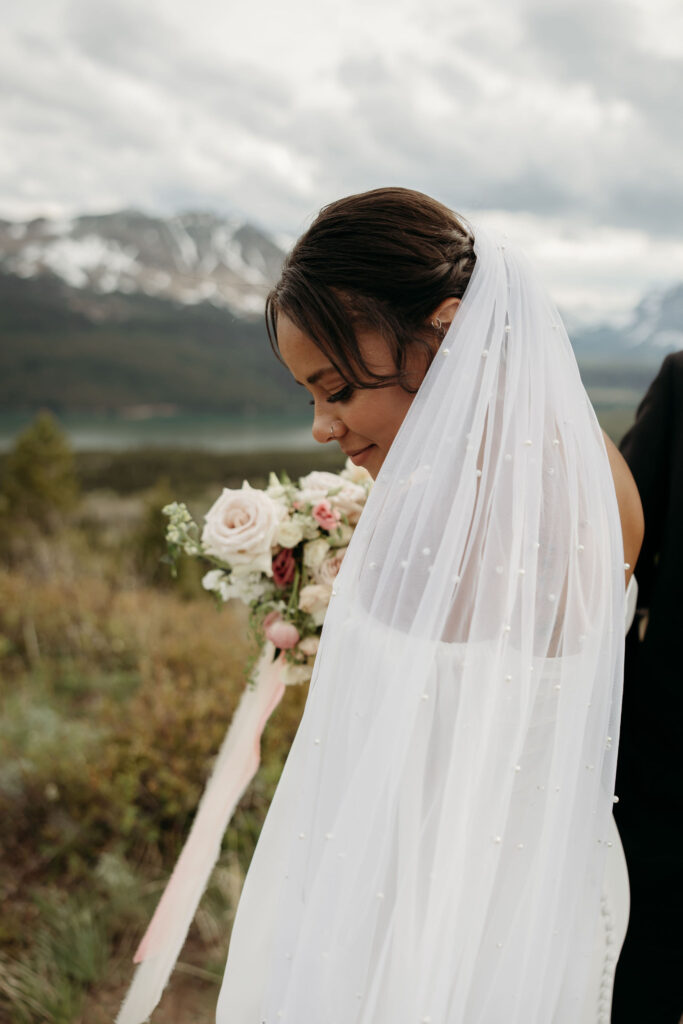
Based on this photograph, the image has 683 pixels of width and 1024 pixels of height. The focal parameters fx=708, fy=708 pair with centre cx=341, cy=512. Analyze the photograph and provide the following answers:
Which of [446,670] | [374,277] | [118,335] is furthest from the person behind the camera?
[118,335]

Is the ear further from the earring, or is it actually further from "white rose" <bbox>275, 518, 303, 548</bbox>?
"white rose" <bbox>275, 518, 303, 548</bbox>

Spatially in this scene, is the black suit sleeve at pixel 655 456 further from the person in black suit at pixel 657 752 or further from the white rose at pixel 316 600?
the white rose at pixel 316 600

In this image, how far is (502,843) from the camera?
4.46ft

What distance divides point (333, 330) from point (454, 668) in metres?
0.74

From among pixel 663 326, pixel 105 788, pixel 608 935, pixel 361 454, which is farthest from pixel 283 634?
pixel 663 326

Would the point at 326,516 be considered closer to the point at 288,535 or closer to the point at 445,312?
the point at 288,535

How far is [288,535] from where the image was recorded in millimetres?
2041

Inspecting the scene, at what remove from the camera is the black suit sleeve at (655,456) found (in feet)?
6.35

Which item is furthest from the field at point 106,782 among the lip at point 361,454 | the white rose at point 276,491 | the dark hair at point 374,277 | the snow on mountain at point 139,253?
the snow on mountain at point 139,253

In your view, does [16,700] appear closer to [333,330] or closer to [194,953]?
[194,953]

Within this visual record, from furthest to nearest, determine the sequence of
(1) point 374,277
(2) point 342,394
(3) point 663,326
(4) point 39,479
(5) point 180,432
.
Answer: (5) point 180,432, (4) point 39,479, (3) point 663,326, (2) point 342,394, (1) point 374,277

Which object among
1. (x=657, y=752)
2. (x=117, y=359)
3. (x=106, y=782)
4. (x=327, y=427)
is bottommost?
(x=106, y=782)

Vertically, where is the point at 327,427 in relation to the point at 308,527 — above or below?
above

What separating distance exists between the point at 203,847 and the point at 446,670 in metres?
1.38
